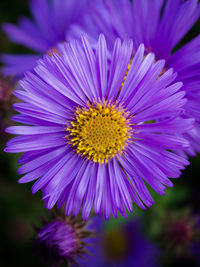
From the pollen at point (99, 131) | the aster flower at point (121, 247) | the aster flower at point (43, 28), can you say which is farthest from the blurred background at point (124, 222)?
the pollen at point (99, 131)

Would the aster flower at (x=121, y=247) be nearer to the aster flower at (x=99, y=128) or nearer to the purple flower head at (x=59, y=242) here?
the purple flower head at (x=59, y=242)

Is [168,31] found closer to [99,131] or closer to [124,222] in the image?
[99,131]

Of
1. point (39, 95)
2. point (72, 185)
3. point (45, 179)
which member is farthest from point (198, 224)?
point (39, 95)

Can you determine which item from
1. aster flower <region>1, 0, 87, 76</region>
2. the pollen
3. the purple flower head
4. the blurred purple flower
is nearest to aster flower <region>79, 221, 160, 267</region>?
the blurred purple flower

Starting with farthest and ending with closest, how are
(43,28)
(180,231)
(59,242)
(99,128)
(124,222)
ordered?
1. (124,222)
2. (43,28)
3. (180,231)
4. (99,128)
5. (59,242)

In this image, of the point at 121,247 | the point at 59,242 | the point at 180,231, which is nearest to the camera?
the point at 59,242

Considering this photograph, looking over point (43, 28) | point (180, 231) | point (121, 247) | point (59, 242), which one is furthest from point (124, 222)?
point (43, 28)

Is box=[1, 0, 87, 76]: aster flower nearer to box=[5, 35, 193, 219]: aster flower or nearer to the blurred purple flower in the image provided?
box=[5, 35, 193, 219]: aster flower
